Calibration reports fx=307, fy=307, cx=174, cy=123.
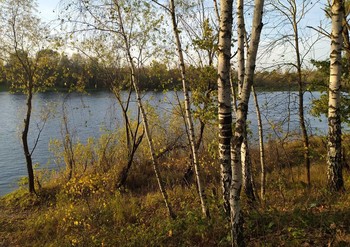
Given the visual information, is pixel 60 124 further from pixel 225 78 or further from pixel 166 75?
pixel 225 78

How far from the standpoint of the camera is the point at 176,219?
6414mm

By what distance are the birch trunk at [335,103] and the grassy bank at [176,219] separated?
16.3 inches

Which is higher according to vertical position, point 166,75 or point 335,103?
point 166,75

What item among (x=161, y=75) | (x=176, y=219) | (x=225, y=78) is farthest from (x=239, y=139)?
(x=161, y=75)

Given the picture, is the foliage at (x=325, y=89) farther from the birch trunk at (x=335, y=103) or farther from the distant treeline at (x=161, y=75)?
the birch trunk at (x=335, y=103)

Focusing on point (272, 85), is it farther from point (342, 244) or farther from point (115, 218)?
point (115, 218)

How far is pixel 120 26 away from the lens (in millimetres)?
6406

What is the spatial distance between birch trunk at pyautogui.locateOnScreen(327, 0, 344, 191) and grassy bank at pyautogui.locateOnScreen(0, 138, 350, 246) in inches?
16.3

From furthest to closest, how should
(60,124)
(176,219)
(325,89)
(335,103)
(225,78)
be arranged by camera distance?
(60,124) < (325,89) < (176,219) < (335,103) < (225,78)

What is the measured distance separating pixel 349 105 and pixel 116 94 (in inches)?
313

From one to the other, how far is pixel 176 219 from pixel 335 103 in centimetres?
397

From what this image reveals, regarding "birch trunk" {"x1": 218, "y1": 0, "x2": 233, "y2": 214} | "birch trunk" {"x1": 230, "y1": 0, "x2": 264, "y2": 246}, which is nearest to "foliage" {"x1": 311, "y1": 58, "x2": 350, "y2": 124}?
"birch trunk" {"x1": 230, "y1": 0, "x2": 264, "y2": 246}

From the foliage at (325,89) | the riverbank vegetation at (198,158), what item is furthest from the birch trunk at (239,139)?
the foliage at (325,89)

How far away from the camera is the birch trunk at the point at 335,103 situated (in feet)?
19.0
